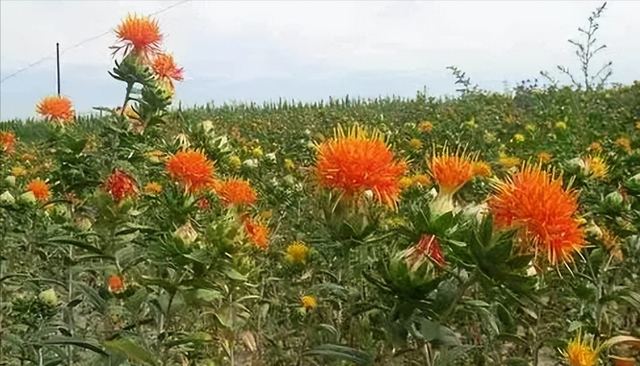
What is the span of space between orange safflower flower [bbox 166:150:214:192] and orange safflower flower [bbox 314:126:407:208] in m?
0.42

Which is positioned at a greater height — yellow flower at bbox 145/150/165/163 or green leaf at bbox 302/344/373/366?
yellow flower at bbox 145/150/165/163

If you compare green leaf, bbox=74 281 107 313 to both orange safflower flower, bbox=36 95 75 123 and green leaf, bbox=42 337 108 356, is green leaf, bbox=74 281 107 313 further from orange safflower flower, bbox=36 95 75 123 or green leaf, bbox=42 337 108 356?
orange safflower flower, bbox=36 95 75 123

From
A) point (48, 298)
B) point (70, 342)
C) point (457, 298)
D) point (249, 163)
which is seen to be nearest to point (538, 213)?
point (457, 298)

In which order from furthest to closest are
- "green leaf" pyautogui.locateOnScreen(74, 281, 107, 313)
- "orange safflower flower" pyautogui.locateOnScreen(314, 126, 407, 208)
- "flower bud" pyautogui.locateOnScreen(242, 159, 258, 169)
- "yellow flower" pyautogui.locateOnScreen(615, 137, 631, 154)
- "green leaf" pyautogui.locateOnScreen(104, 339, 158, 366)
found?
"yellow flower" pyautogui.locateOnScreen(615, 137, 631, 154) → "flower bud" pyautogui.locateOnScreen(242, 159, 258, 169) → "green leaf" pyautogui.locateOnScreen(74, 281, 107, 313) → "orange safflower flower" pyautogui.locateOnScreen(314, 126, 407, 208) → "green leaf" pyautogui.locateOnScreen(104, 339, 158, 366)

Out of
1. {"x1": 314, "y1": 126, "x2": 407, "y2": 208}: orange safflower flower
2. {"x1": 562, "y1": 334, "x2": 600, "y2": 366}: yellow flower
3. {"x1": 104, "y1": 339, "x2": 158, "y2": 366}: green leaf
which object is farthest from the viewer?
{"x1": 562, "y1": 334, "x2": 600, "y2": 366}: yellow flower

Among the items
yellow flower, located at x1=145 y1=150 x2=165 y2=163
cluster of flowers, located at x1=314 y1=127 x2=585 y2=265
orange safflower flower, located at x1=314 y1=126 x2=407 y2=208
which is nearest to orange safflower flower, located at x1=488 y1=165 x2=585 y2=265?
cluster of flowers, located at x1=314 y1=127 x2=585 y2=265

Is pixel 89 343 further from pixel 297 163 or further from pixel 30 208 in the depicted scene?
pixel 297 163

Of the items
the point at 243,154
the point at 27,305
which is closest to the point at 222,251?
the point at 27,305

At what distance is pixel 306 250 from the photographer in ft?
7.86

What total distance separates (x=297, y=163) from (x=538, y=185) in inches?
113

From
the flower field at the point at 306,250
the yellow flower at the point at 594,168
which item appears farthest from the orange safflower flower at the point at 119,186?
the yellow flower at the point at 594,168

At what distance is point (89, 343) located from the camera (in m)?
1.58

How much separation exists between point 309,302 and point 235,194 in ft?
1.89

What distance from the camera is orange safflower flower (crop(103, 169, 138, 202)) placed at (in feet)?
6.66
